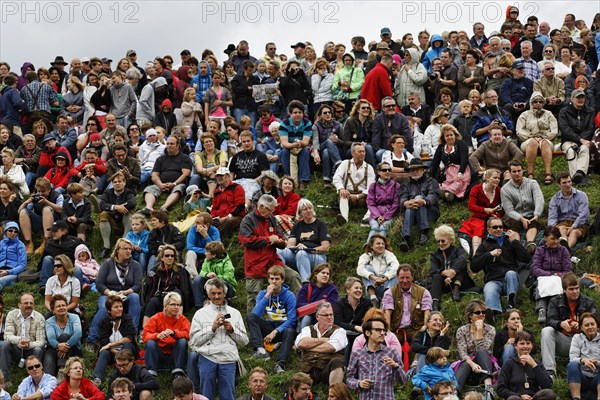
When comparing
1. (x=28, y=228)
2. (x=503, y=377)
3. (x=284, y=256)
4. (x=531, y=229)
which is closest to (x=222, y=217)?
(x=284, y=256)

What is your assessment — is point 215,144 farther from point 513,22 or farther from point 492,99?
point 513,22

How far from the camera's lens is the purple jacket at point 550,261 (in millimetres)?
15680

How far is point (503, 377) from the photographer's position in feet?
45.3

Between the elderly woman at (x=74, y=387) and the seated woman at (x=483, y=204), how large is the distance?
20.0 ft

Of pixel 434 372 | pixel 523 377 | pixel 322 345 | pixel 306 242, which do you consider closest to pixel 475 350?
pixel 523 377

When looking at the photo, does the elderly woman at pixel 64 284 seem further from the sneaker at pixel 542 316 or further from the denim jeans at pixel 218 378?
the sneaker at pixel 542 316

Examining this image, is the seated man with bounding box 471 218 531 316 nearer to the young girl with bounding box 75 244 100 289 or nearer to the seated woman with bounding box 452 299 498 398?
the seated woman with bounding box 452 299 498 398

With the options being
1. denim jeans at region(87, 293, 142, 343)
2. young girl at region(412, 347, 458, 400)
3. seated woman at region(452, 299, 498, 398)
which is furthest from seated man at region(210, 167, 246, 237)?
young girl at region(412, 347, 458, 400)

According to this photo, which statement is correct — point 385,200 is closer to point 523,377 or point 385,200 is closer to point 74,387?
point 523,377

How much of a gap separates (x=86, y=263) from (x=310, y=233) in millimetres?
3600

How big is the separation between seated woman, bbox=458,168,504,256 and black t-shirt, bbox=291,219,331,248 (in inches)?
81.9

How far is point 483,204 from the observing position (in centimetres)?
1753

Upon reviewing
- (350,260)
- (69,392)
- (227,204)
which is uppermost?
(227,204)

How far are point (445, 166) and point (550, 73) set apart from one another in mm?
3659
